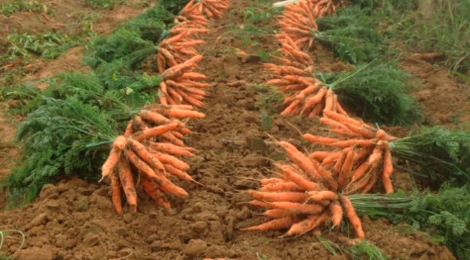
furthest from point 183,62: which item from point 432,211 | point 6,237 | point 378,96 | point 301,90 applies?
point 432,211

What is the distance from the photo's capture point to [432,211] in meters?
3.46

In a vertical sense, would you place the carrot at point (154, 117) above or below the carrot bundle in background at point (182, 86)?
above

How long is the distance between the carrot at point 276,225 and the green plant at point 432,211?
46 centimetres

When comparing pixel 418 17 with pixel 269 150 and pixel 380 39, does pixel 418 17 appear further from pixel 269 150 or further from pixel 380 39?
pixel 269 150

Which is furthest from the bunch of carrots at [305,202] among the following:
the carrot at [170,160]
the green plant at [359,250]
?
the carrot at [170,160]

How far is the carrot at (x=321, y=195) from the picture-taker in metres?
3.40

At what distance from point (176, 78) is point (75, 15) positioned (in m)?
3.72

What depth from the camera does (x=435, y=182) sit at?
4.20 m

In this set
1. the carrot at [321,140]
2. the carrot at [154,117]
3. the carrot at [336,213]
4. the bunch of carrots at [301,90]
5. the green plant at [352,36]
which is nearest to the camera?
the carrot at [336,213]

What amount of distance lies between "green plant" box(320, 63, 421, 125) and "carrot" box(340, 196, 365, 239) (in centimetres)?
195

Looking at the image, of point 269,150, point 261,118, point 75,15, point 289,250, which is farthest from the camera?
point 75,15

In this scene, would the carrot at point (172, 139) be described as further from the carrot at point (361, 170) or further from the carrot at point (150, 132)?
the carrot at point (361, 170)

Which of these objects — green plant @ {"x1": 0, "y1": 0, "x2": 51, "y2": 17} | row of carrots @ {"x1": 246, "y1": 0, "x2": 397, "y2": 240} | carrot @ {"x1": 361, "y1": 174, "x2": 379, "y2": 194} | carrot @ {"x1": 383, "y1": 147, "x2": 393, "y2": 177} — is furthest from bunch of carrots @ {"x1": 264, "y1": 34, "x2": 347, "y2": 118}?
green plant @ {"x1": 0, "y1": 0, "x2": 51, "y2": 17}

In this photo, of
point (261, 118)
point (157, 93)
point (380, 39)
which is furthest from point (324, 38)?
point (157, 93)
